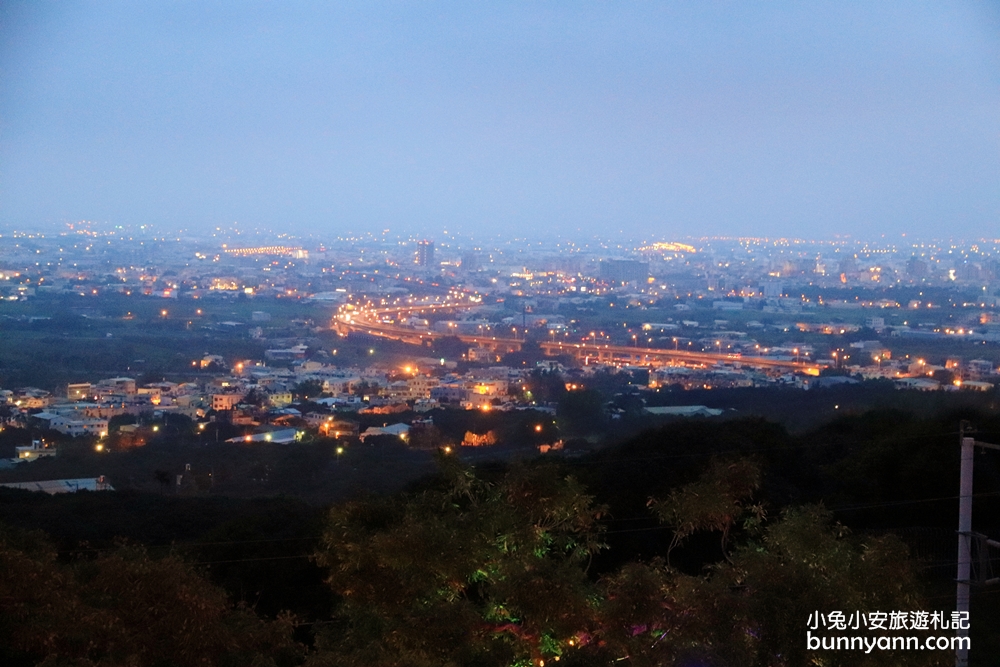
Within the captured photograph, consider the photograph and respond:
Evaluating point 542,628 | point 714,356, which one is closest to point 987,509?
point 542,628

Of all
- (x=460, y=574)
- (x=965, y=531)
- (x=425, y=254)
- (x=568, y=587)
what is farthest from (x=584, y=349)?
(x=568, y=587)

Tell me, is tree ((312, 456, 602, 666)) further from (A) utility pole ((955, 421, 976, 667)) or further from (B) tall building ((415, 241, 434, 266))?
(B) tall building ((415, 241, 434, 266))

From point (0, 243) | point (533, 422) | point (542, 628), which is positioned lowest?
point (533, 422)

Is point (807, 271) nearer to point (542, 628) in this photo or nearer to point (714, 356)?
point (714, 356)

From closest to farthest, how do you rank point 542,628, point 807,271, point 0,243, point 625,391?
point 542,628
point 625,391
point 0,243
point 807,271

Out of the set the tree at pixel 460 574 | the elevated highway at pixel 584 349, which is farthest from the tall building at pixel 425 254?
the tree at pixel 460 574

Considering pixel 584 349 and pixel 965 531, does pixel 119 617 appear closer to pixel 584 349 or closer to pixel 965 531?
pixel 965 531

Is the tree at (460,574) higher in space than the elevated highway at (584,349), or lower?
higher

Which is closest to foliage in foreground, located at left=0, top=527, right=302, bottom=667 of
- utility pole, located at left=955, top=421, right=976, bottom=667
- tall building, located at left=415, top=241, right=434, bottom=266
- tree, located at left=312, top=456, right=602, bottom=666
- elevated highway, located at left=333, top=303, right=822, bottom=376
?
tree, located at left=312, top=456, right=602, bottom=666

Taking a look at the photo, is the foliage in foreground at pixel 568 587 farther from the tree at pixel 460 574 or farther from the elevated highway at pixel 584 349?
the elevated highway at pixel 584 349
